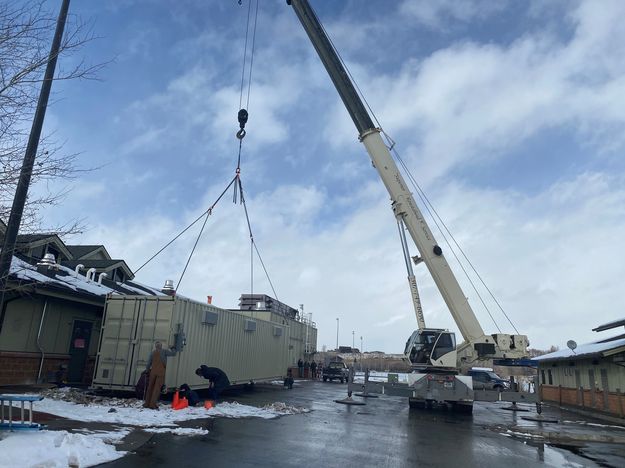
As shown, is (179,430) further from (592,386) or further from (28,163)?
(592,386)

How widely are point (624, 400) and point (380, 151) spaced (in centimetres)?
1342

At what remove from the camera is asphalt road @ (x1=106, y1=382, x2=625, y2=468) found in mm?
7727

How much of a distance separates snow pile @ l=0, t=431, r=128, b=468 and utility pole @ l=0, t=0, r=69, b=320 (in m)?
2.16

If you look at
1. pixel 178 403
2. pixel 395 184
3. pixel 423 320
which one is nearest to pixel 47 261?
pixel 178 403

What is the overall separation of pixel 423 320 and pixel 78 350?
13.0 metres

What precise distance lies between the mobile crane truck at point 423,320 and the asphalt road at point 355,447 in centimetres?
232

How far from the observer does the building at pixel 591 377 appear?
18.2m

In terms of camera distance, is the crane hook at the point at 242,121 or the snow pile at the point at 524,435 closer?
the snow pile at the point at 524,435

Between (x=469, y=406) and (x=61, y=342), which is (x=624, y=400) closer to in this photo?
(x=469, y=406)

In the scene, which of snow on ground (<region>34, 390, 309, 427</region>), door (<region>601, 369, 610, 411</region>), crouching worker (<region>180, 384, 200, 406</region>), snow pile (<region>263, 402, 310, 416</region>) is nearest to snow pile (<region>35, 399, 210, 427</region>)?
snow on ground (<region>34, 390, 309, 427</region>)

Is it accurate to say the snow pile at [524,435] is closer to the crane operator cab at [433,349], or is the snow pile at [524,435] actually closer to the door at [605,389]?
the crane operator cab at [433,349]

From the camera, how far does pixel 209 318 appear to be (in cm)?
1589

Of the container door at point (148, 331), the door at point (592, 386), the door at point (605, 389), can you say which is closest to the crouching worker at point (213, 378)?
the container door at point (148, 331)

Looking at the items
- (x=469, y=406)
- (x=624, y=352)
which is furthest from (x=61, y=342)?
(x=624, y=352)
